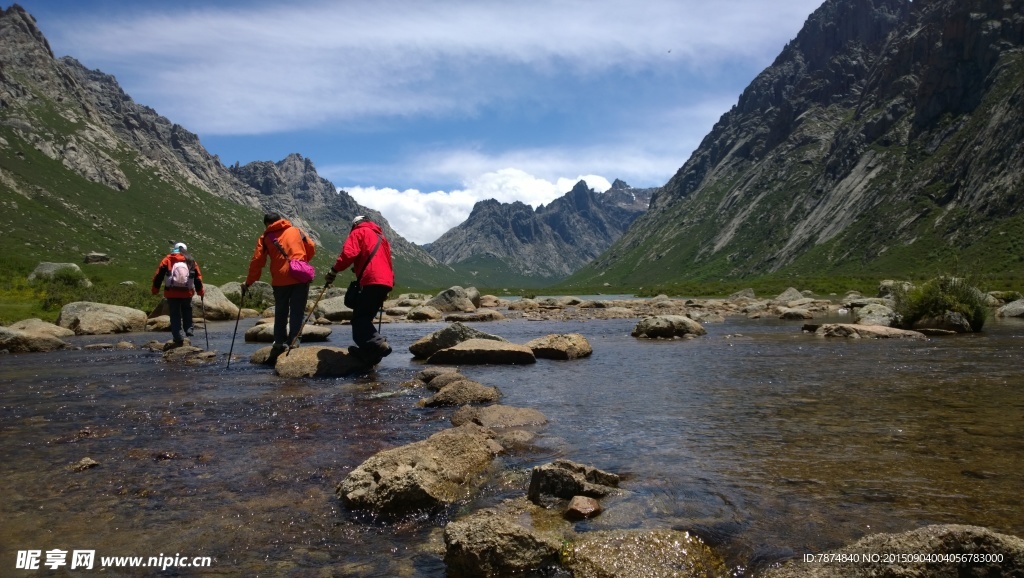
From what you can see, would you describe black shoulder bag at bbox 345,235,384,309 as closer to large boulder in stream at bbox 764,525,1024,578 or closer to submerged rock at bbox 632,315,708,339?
large boulder in stream at bbox 764,525,1024,578

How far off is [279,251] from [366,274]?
2.80m

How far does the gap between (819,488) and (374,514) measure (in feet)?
15.5

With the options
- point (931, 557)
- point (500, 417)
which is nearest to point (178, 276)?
point (500, 417)

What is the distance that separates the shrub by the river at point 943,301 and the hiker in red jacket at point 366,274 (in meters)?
23.4

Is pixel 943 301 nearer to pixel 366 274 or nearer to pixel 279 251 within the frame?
pixel 366 274

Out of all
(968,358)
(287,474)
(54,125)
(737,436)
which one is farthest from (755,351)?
(54,125)

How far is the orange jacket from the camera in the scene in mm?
15781

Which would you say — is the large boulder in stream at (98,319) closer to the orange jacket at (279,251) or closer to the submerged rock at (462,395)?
the orange jacket at (279,251)

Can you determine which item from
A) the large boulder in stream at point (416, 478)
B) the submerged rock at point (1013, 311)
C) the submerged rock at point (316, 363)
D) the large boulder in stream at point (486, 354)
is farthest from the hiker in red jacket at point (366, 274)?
the submerged rock at point (1013, 311)

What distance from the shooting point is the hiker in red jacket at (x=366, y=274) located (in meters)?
14.8

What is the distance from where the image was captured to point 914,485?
6.20 meters

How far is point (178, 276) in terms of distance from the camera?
1952 cm

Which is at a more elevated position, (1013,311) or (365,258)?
(365,258)

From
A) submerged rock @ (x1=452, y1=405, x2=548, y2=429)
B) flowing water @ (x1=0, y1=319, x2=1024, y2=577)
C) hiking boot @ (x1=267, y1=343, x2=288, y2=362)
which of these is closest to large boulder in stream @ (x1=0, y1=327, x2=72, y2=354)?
flowing water @ (x1=0, y1=319, x2=1024, y2=577)
